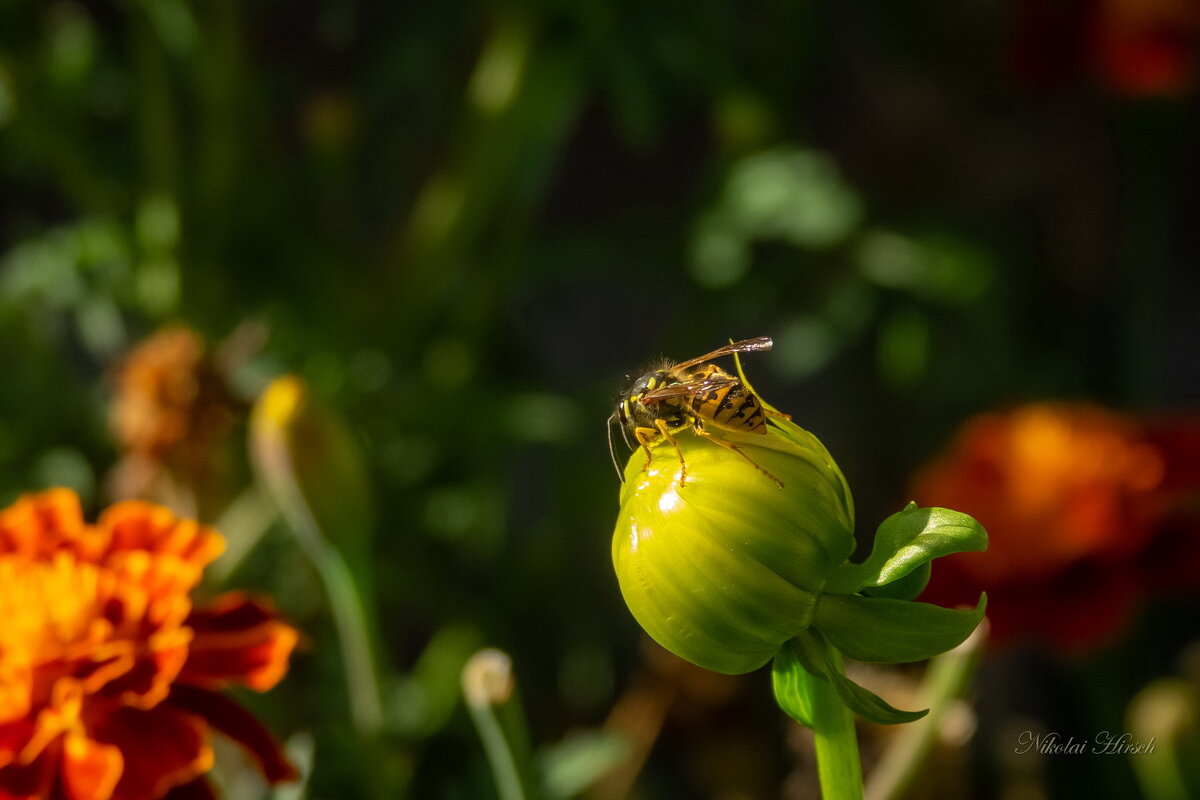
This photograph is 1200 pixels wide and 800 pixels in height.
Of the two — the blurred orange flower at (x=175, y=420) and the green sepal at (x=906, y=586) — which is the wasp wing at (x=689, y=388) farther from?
the blurred orange flower at (x=175, y=420)

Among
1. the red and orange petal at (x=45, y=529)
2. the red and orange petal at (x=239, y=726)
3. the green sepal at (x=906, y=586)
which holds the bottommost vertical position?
the red and orange petal at (x=239, y=726)

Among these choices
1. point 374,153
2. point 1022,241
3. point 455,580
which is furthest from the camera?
point 1022,241

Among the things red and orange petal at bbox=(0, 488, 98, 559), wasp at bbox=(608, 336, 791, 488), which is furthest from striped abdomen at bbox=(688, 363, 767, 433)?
red and orange petal at bbox=(0, 488, 98, 559)

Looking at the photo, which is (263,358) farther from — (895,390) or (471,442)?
(895,390)

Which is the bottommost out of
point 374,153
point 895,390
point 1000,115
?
point 895,390

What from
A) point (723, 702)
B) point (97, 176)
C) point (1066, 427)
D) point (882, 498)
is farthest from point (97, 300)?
point (882, 498)

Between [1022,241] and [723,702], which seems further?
[1022,241]

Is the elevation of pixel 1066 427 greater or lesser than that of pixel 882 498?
greater

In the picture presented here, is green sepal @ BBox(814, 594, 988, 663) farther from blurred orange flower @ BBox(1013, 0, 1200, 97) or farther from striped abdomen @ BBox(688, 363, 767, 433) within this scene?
blurred orange flower @ BBox(1013, 0, 1200, 97)

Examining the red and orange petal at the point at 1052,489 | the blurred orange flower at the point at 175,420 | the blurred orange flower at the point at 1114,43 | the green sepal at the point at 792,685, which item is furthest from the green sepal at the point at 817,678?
the blurred orange flower at the point at 1114,43
